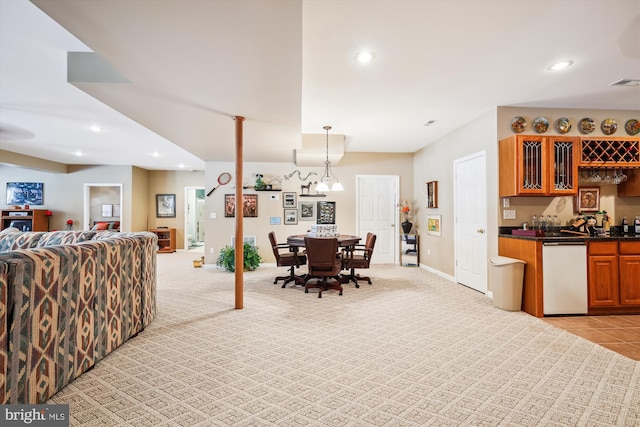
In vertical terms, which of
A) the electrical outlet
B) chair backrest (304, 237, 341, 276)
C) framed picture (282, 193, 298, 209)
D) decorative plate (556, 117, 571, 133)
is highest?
decorative plate (556, 117, 571, 133)

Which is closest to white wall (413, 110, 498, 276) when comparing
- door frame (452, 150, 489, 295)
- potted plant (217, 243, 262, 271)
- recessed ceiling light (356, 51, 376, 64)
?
door frame (452, 150, 489, 295)

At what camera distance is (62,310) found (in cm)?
204

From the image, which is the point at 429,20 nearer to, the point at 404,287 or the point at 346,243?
the point at 346,243

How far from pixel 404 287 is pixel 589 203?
285 cm

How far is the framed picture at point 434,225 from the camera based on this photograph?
6.03m

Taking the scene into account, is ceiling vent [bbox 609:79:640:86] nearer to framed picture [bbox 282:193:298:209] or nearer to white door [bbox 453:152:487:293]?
white door [bbox 453:152:487:293]

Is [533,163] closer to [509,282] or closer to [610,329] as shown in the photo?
[509,282]

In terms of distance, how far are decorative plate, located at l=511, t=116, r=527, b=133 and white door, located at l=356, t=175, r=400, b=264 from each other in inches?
125

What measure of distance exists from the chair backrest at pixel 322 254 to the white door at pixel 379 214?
2948 mm

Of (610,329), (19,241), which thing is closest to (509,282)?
(610,329)

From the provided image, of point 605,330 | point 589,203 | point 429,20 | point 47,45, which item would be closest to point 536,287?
point 605,330

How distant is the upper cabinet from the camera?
3914mm

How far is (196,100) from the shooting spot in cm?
339

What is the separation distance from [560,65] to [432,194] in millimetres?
3346
